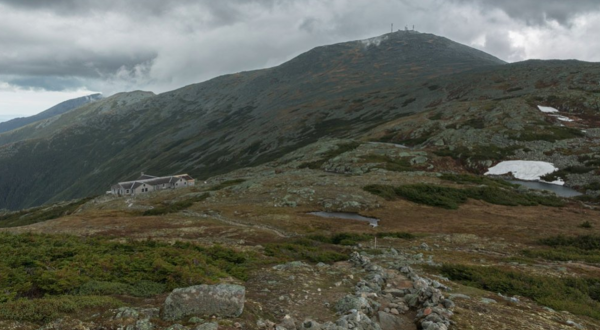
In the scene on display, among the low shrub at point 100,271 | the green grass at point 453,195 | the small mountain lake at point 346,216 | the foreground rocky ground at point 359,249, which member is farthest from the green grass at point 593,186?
the low shrub at point 100,271

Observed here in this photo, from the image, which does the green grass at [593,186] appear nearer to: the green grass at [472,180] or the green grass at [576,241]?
the green grass at [472,180]

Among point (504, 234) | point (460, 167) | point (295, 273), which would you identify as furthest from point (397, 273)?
point (460, 167)

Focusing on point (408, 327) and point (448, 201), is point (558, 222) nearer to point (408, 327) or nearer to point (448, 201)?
point (448, 201)

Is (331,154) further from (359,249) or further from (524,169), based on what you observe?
(359,249)

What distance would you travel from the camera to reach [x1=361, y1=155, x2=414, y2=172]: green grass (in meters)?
87.6

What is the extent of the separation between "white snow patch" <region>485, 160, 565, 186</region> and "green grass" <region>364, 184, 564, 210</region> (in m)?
24.6

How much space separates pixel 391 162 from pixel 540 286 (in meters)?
74.2

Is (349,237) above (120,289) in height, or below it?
below

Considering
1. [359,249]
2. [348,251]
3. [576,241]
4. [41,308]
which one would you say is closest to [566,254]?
[576,241]

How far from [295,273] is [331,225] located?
95.5 feet

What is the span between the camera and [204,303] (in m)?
11.6

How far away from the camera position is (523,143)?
9894cm

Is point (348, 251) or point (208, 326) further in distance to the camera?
point (348, 251)

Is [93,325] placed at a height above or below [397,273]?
above
